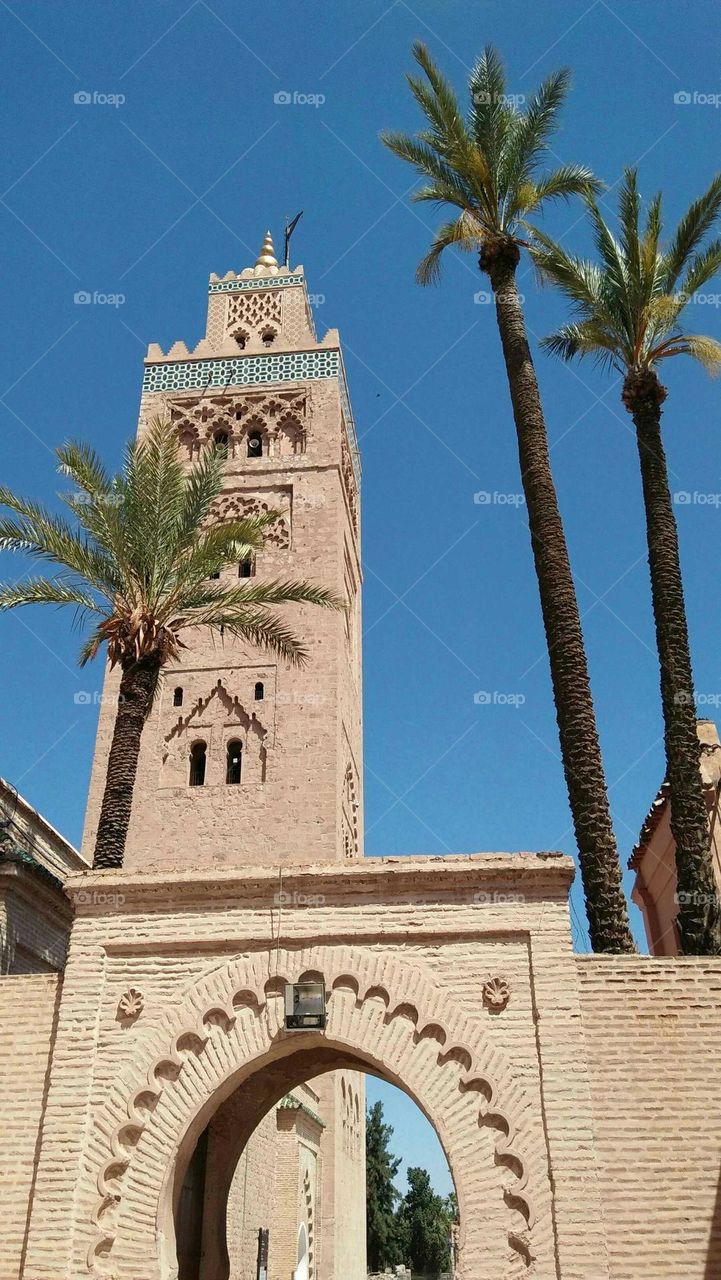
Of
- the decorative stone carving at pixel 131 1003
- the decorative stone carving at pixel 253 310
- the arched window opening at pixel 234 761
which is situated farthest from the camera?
the decorative stone carving at pixel 253 310

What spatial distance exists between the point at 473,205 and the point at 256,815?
33.8ft

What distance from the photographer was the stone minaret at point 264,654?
18.0 metres

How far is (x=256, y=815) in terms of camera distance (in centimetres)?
1800

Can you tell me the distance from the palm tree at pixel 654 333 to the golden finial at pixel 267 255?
50.6ft

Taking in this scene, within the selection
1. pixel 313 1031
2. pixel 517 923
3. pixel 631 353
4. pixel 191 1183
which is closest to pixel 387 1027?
pixel 313 1031

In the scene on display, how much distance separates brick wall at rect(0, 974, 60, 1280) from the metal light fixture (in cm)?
176

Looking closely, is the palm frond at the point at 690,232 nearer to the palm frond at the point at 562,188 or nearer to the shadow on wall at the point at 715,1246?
the palm frond at the point at 562,188

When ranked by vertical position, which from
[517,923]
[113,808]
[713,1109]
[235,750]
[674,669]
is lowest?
[713,1109]

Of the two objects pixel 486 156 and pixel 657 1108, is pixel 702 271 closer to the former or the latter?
pixel 486 156

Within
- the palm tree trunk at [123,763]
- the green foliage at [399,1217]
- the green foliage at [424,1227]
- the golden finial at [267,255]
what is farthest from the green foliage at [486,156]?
the green foliage at [424,1227]

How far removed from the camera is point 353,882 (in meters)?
7.73

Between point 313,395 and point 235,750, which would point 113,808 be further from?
point 313,395

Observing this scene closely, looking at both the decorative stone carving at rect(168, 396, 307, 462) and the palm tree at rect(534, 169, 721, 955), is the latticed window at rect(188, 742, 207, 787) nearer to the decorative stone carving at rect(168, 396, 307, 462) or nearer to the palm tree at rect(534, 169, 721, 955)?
the decorative stone carving at rect(168, 396, 307, 462)

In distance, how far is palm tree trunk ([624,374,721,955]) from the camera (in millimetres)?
8781
